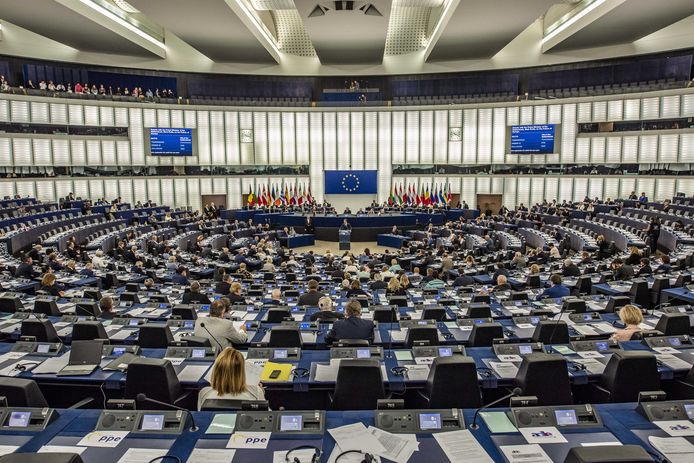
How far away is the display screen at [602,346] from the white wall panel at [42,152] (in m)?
36.0

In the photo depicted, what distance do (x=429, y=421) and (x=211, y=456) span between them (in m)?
1.77

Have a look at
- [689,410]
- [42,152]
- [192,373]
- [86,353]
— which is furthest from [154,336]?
[42,152]

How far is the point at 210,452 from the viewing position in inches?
146

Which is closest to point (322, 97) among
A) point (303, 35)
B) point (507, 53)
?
point (303, 35)

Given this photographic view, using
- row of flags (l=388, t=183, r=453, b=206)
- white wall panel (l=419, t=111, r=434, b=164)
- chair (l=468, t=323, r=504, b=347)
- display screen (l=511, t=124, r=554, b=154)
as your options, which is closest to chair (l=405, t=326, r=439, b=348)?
chair (l=468, t=323, r=504, b=347)

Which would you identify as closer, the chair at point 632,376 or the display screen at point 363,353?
the chair at point 632,376

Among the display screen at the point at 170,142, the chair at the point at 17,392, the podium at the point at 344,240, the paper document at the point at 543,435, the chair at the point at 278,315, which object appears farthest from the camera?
the display screen at the point at 170,142

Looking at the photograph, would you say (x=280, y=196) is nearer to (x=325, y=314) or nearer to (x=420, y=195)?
(x=420, y=195)

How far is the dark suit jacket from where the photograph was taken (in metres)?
6.93

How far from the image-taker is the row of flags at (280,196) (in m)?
35.5

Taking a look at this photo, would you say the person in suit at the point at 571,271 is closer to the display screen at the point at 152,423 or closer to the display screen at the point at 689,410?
the display screen at the point at 689,410

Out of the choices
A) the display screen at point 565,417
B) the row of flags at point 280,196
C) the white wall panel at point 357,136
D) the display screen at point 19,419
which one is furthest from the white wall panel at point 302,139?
the display screen at point 565,417

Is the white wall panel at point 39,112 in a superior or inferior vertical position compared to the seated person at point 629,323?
superior

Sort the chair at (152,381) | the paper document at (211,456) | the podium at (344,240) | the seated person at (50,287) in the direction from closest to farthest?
the paper document at (211,456) < the chair at (152,381) < the seated person at (50,287) < the podium at (344,240)
